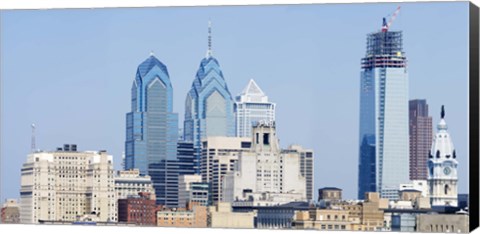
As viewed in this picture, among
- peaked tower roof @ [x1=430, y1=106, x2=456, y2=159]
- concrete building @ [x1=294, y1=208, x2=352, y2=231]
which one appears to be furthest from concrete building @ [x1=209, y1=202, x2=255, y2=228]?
peaked tower roof @ [x1=430, y1=106, x2=456, y2=159]

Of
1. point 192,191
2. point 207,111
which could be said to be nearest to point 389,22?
point 207,111

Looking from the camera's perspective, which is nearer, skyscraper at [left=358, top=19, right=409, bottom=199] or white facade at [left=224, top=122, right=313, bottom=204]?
skyscraper at [left=358, top=19, right=409, bottom=199]

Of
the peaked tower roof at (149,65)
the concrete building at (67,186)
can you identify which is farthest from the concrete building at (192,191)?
the peaked tower roof at (149,65)

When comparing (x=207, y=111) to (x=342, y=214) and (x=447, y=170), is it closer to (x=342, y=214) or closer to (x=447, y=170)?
(x=342, y=214)

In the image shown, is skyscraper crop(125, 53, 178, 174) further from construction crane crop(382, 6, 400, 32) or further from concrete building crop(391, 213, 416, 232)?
concrete building crop(391, 213, 416, 232)

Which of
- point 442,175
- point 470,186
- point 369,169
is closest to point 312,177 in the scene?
point 369,169

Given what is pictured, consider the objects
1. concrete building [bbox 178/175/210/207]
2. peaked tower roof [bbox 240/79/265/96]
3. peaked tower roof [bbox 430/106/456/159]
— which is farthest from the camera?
concrete building [bbox 178/175/210/207]

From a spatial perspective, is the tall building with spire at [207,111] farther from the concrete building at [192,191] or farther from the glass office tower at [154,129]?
the concrete building at [192,191]
